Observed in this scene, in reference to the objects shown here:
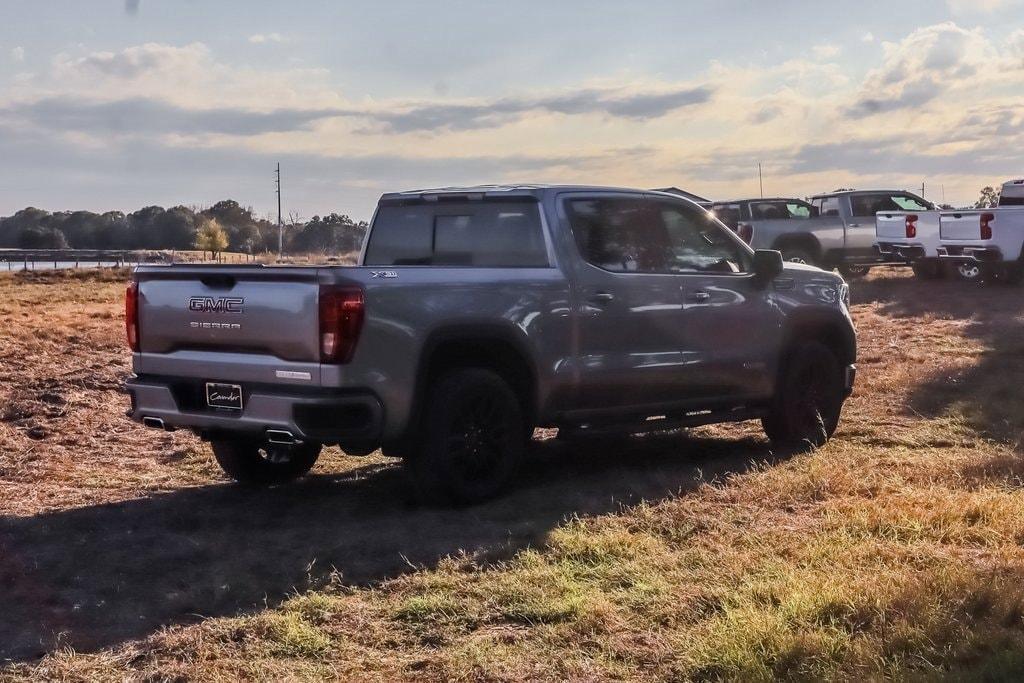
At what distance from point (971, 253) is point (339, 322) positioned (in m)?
17.3

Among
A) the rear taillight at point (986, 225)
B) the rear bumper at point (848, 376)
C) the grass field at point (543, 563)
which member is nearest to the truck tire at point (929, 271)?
the rear taillight at point (986, 225)

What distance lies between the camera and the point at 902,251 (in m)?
22.2

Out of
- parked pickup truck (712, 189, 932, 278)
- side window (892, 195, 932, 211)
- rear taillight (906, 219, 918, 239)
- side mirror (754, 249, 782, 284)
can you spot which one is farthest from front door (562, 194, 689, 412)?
side window (892, 195, 932, 211)

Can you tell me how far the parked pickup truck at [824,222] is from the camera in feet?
79.2

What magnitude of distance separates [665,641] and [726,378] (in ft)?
13.0

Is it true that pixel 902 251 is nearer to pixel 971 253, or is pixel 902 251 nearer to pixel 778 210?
pixel 971 253

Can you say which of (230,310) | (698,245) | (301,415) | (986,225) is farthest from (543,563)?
(986,225)

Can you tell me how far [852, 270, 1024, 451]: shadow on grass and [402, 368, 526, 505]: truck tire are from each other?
12.5 ft

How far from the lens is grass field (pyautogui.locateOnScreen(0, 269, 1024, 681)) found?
4.54 metres

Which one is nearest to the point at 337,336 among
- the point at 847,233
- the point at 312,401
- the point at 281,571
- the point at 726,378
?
the point at 312,401

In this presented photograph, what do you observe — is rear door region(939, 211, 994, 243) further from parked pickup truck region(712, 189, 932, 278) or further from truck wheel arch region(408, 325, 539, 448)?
truck wheel arch region(408, 325, 539, 448)

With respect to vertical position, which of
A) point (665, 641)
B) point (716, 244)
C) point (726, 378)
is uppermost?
point (716, 244)

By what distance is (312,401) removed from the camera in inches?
248

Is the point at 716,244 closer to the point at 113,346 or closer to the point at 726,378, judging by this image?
the point at 726,378
